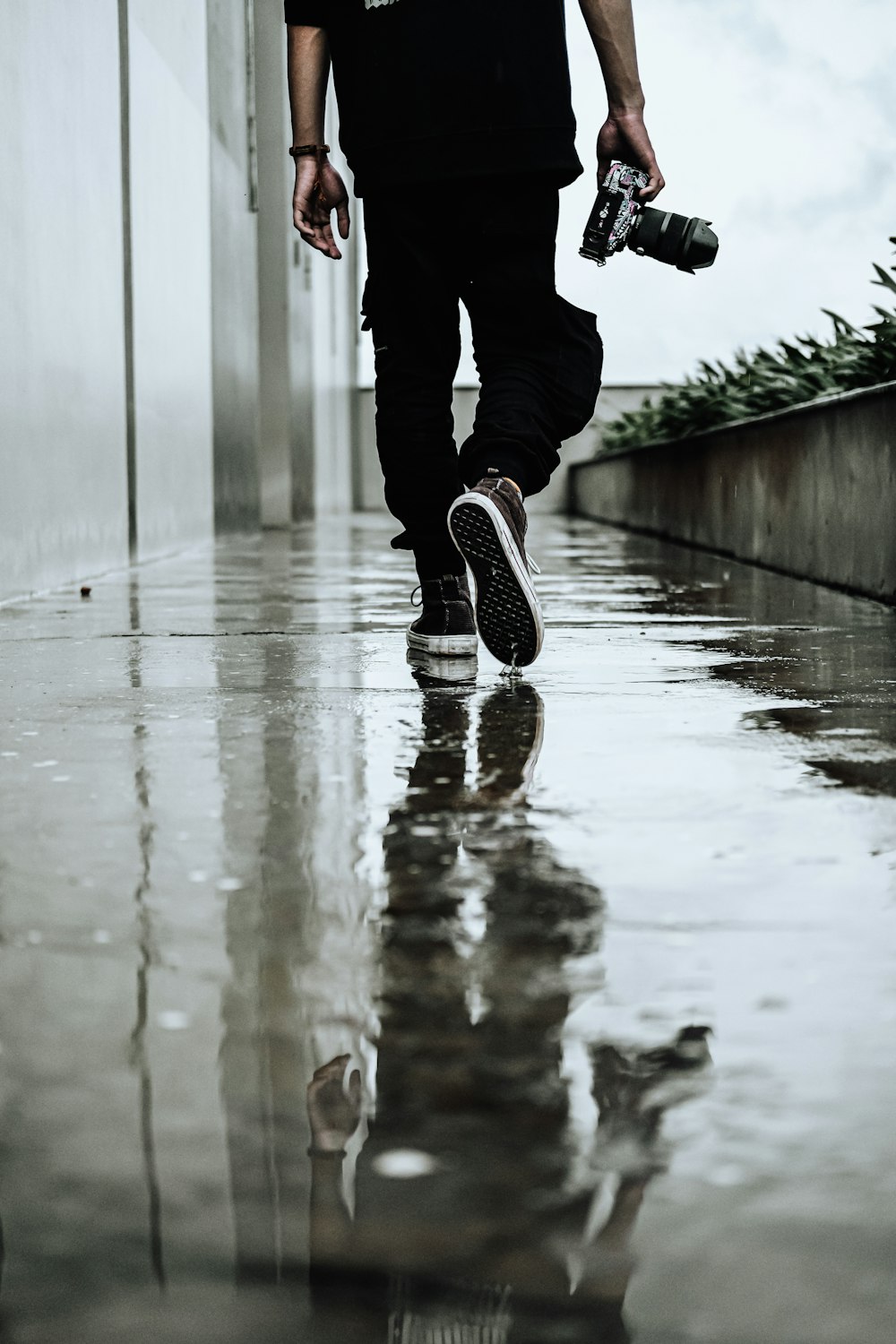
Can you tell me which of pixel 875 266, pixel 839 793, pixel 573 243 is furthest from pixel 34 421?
pixel 573 243

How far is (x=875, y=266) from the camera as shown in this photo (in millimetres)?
4863

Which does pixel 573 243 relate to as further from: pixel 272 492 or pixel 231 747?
pixel 231 747

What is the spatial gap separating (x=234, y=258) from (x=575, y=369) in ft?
23.9

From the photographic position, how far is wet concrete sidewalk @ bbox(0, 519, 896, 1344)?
2.02 feet

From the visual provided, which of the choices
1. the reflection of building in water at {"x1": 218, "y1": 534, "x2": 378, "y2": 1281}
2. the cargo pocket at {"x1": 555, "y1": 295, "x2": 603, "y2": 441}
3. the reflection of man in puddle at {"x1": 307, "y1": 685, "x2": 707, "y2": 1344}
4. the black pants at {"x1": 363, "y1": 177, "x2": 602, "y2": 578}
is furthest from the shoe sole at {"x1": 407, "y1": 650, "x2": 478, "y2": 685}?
the reflection of man in puddle at {"x1": 307, "y1": 685, "x2": 707, "y2": 1344}

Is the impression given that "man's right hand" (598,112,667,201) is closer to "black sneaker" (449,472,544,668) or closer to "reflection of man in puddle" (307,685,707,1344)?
"black sneaker" (449,472,544,668)

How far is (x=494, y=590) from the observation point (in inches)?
98.3

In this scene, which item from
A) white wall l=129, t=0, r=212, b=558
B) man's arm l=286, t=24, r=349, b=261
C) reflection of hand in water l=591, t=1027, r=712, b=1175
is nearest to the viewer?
reflection of hand in water l=591, t=1027, r=712, b=1175

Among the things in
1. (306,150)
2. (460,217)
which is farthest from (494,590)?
(306,150)

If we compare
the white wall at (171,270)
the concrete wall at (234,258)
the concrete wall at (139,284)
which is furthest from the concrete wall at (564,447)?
the white wall at (171,270)

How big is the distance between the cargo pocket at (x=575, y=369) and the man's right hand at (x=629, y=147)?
0.24 meters

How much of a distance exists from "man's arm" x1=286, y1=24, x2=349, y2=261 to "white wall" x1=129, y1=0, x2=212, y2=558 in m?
3.26

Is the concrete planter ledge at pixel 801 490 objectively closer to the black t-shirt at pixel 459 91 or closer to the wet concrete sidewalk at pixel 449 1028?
the black t-shirt at pixel 459 91

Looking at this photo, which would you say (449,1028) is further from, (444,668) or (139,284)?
(139,284)
